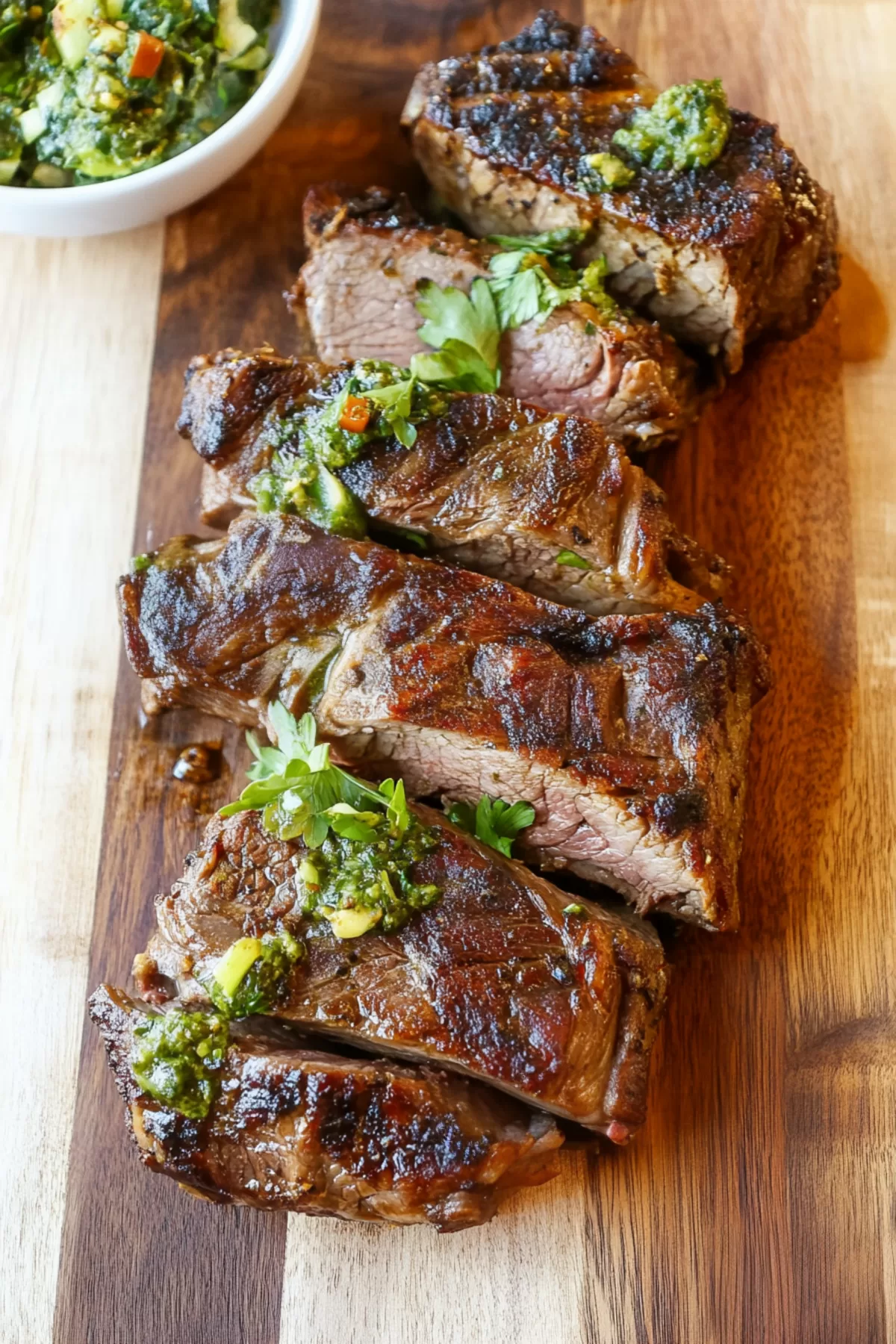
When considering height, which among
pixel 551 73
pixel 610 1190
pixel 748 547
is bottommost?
pixel 610 1190

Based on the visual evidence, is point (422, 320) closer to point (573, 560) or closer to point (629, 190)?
point (629, 190)

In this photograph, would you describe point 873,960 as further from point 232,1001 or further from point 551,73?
point 551,73


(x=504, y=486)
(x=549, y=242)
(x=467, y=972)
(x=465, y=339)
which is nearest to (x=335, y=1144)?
(x=467, y=972)

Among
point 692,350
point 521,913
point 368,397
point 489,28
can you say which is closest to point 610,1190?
point 521,913

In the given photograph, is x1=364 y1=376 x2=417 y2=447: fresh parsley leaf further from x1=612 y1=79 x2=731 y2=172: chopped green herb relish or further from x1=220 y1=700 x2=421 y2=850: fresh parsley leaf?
x1=612 y1=79 x2=731 y2=172: chopped green herb relish

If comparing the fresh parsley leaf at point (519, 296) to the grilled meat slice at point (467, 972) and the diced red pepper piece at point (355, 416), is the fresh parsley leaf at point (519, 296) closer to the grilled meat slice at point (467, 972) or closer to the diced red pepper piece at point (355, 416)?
the diced red pepper piece at point (355, 416)

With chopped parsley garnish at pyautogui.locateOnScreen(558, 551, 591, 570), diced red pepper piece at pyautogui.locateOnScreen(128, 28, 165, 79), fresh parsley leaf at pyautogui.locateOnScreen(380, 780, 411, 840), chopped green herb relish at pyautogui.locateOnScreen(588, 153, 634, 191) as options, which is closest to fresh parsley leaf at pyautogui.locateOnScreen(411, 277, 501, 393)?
chopped green herb relish at pyautogui.locateOnScreen(588, 153, 634, 191)

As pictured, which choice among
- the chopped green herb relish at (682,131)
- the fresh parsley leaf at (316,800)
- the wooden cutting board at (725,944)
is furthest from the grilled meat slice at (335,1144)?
the chopped green herb relish at (682,131)

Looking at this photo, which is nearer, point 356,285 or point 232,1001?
point 232,1001
